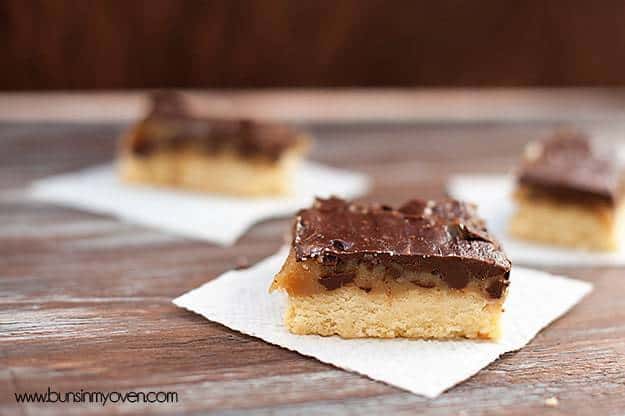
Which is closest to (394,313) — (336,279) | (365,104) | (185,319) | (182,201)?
(336,279)

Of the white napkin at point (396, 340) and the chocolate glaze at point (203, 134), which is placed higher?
the chocolate glaze at point (203, 134)

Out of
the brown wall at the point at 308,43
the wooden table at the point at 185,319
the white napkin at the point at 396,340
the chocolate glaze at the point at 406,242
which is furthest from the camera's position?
the brown wall at the point at 308,43

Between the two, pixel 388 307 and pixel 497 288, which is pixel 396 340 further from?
pixel 497 288

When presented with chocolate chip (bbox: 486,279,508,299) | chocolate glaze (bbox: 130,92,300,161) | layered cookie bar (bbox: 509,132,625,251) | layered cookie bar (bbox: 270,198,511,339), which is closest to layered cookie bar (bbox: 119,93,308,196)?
chocolate glaze (bbox: 130,92,300,161)

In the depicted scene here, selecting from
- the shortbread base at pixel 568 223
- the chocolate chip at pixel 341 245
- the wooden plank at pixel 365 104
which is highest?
the wooden plank at pixel 365 104

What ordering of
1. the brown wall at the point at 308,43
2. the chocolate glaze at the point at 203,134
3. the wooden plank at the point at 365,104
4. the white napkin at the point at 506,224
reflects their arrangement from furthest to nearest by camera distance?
the wooden plank at the point at 365,104, the brown wall at the point at 308,43, the chocolate glaze at the point at 203,134, the white napkin at the point at 506,224

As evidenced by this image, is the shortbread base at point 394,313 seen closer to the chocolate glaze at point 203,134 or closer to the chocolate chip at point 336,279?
the chocolate chip at point 336,279

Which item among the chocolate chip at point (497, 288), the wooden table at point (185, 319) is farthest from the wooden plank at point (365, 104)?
the chocolate chip at point (497, 288)
